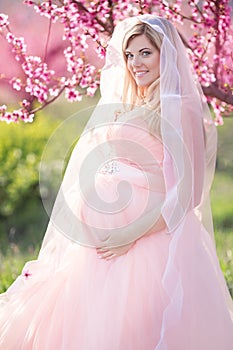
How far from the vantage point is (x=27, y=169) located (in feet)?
33.0

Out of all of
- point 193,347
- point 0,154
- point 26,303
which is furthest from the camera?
point 0,154

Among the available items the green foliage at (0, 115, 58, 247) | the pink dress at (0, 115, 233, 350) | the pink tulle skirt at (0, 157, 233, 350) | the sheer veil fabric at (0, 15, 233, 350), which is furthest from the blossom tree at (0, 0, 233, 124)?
the green foliage at (0, 115, 58, 247)

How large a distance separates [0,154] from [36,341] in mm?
7044

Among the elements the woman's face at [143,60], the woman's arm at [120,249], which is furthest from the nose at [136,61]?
the woman's arm at [120,249]

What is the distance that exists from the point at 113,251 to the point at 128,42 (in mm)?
942

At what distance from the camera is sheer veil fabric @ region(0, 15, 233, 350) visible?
3.24 metres

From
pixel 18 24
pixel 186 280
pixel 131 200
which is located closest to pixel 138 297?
pixel 186 280

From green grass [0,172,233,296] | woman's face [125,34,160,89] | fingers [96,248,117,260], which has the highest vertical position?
woman's face [125,34,160,89]

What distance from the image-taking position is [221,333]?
130 inches

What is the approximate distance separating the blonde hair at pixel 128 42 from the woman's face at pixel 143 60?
0.06ft

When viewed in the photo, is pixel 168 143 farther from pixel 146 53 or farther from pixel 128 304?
pixel 128 304

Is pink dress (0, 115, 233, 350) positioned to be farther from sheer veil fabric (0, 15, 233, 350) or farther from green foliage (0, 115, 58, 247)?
green foliage (0, 115, 58, 247)

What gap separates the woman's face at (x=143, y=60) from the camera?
342cm

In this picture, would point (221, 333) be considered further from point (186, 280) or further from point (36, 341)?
point (36, 341)
